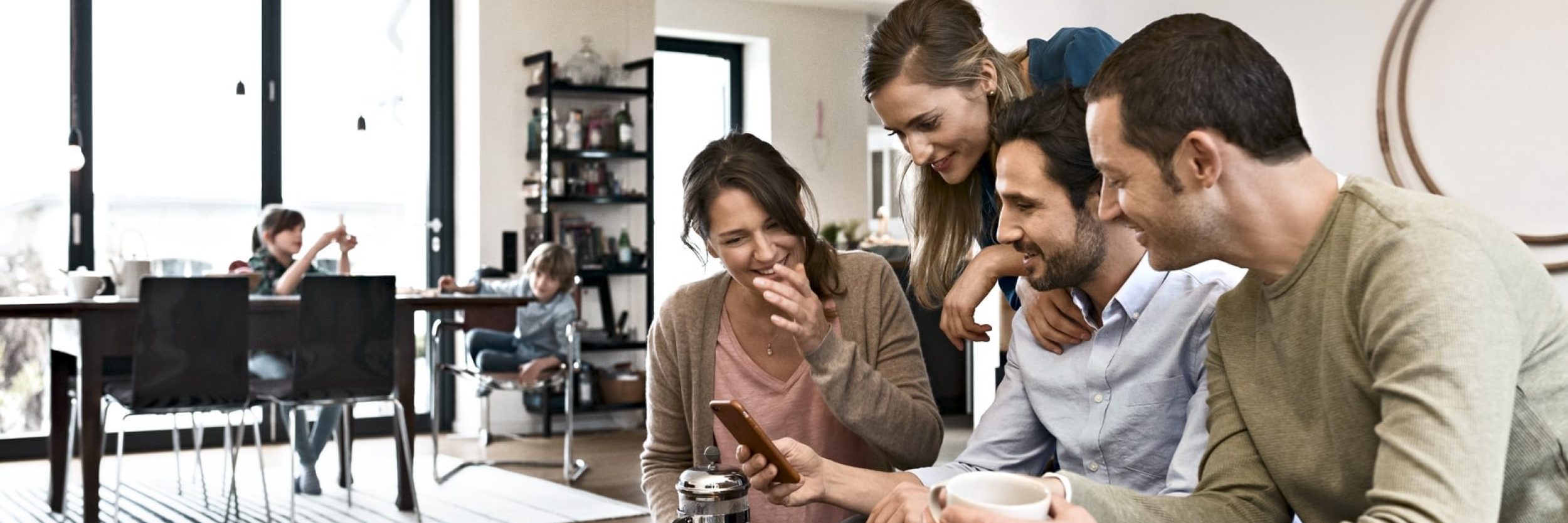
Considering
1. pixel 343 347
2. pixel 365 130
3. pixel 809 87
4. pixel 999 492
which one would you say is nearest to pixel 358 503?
pixel 343 347

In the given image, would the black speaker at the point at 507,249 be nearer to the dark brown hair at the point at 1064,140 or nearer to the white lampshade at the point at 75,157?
the white lampshade at the point at 75,157

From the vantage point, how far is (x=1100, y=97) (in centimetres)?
110

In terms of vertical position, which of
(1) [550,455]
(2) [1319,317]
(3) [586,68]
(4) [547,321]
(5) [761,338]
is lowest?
(1) [550,455]

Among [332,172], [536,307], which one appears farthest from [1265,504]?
[332,172]

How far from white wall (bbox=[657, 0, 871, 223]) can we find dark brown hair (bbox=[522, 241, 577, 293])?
273 cm

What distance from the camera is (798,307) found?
5.49 ft

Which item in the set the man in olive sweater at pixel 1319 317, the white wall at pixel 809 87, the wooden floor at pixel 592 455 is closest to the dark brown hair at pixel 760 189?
the man in olive sweater at pixel 1319 317

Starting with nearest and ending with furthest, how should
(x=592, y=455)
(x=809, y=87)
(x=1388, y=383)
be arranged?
(x=1388, y=383), (x=592, y=455), (x=809, y=87)

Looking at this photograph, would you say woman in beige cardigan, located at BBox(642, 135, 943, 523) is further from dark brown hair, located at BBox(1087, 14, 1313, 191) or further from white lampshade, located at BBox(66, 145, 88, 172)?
white lampshade, located at BBox(66, 145, 88, 172)

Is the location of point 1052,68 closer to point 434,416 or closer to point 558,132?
point 434,416

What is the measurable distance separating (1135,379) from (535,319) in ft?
15.5

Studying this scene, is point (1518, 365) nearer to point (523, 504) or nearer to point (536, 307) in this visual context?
point (523, 504)

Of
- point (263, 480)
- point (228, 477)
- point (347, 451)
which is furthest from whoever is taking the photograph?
point (228, 477)

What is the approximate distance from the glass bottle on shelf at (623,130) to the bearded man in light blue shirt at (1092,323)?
572 centimetres
